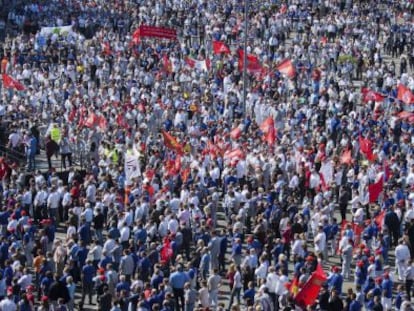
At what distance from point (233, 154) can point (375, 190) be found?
447 cm

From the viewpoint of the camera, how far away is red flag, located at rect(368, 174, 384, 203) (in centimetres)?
3522

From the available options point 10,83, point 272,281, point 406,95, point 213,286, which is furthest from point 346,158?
point 10,83

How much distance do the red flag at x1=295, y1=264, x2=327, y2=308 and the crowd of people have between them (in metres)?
0.11

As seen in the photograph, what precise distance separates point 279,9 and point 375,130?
2078 centimetres

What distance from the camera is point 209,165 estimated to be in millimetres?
37938

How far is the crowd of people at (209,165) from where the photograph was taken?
29844 millimetres

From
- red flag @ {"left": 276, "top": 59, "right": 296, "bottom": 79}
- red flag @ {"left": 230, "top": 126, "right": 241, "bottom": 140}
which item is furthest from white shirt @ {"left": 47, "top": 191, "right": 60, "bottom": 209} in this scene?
red flag @ {"left": 276, "top": 59, "right": 296, "bottom": 79}

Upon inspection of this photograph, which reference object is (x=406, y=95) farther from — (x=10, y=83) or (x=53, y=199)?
(x=53, y=199)

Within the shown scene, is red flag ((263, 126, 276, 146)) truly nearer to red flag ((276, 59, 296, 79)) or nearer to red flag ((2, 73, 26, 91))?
red flag ((276, 59, 296, 79))

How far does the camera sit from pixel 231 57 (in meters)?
52.5

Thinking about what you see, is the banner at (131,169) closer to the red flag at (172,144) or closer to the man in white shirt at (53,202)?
the man in white shirt at (53,202)

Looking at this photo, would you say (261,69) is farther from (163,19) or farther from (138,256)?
(138,256)

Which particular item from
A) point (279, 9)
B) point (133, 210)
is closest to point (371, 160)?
point (133, 210)

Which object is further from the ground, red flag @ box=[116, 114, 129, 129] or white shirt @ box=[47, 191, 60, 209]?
red flag @ box=[116, 114, 129, 129]
